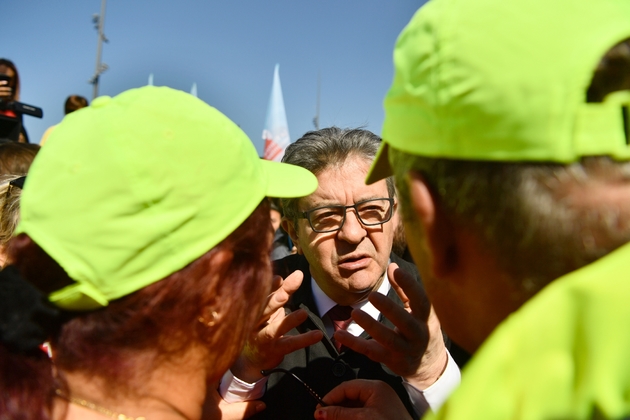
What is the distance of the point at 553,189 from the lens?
32.2 inches

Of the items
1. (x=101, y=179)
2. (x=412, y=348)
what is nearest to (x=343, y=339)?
(x=412, y=348)

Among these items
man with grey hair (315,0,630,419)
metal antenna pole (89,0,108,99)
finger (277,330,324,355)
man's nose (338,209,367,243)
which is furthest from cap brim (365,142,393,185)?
metal antenna pole (89,0,108,99)

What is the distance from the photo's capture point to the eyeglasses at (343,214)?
8.34 ft

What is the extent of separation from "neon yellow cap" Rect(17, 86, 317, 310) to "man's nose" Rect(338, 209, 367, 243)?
1.30m

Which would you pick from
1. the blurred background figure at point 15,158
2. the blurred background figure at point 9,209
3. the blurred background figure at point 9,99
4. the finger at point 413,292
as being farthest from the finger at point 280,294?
the blurred background figure at point 9,99

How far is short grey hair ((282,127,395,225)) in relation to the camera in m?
2.68

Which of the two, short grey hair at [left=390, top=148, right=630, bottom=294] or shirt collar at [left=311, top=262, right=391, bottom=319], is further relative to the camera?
shirt collar at [left=311, top=262, right=391, bottom=319]

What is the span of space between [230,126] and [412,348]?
0.98 m

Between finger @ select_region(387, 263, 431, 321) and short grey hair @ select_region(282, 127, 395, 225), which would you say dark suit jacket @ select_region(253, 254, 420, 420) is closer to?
finger @ select_region(387, 263, 431, 321)

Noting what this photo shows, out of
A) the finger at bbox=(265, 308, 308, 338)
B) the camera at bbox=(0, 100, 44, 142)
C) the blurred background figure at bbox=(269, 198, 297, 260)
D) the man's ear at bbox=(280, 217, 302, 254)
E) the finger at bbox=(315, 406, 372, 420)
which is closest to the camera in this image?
the finger at bbox=(315, 406, 372, 420)

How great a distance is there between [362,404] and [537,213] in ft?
3.89

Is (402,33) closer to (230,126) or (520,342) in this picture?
(230,126)

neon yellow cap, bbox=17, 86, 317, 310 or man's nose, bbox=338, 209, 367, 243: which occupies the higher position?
neon yellow cap, bbox=17, 86, 317, 310

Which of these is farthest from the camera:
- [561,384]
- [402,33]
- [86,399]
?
[86,399]
